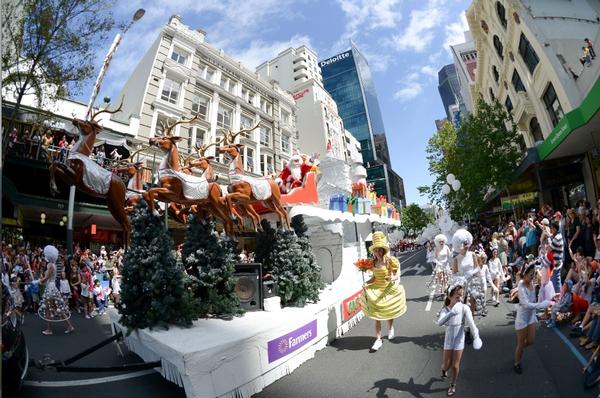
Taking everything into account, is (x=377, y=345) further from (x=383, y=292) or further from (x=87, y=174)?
(x=87, y=174)

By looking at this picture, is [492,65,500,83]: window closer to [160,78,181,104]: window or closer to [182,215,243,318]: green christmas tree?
[160,78,181,104]: window

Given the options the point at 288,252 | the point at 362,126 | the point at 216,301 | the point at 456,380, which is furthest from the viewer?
the point at 362,126

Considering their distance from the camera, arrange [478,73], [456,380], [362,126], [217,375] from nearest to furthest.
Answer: [217,375], [456,380], [478,73], [362,126]

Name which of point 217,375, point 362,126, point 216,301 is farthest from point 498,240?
point 362,126

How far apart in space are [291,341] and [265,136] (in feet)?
86.4

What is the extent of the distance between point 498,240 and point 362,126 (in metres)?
79.8

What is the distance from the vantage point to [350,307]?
7879 millimetres

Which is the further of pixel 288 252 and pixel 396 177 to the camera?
pixel 396 177

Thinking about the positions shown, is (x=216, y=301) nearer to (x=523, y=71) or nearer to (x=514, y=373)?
(x=514, y=373)

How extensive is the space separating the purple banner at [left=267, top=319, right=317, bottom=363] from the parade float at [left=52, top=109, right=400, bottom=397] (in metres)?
0.02

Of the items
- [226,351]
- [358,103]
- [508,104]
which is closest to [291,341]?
[226,351]

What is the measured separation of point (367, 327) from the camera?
25.5 feet

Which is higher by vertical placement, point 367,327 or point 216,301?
point 216,301

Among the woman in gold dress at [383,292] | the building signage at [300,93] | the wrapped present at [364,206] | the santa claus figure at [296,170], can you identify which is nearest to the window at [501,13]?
the wrapped present at [364,206]
